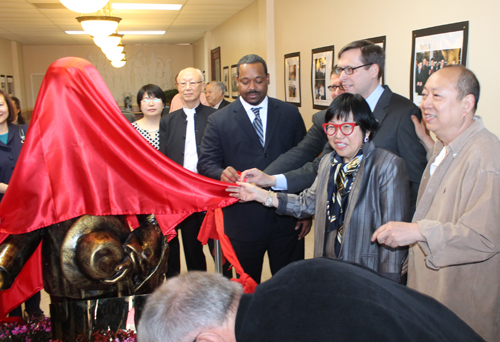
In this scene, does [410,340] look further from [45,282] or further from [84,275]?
[45,282]

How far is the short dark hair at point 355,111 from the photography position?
1.73 metres

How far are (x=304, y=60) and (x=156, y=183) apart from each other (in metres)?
4.20

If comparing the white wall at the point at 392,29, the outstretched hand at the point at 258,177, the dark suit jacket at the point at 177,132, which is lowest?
the outstretched hand at the point at 258,177

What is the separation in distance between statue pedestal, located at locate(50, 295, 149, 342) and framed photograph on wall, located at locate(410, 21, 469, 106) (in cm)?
252

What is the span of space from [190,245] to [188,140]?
31.3 inches

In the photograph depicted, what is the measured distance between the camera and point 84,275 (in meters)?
1.65

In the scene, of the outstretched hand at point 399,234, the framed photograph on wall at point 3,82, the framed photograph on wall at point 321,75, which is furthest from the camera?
the framed photograph on wall at point 3,82

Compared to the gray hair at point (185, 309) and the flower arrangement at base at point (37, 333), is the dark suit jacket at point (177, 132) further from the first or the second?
the gray hair at point (185, 309)

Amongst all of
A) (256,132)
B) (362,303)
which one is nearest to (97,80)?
(256,132)

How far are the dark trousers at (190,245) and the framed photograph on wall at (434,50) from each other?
1934 millimetres

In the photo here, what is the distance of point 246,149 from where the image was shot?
94.4 inches

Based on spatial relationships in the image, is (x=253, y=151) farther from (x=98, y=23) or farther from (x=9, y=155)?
(x=98, y=23)

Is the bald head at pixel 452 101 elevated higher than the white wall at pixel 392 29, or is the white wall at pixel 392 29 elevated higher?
the white wall at pixel 392 29

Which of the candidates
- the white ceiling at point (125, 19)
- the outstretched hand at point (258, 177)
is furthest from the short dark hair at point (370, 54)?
the white ceiling at point (125, 19)
